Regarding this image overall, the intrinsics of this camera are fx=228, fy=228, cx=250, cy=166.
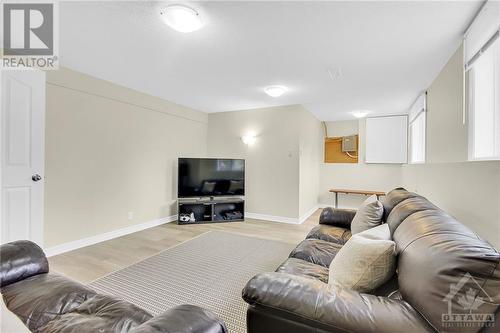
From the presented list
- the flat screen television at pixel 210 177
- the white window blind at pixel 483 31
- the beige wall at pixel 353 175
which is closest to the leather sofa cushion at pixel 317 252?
the white window blind at pixel 483 31

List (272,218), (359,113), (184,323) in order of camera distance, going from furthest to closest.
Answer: (359,113), (272,218), (184,323)

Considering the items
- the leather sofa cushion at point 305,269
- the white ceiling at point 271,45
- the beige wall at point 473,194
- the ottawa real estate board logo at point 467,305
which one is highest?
the white ceiling at point 271,45

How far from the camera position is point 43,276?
1.23 m

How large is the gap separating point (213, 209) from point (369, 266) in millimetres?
3670

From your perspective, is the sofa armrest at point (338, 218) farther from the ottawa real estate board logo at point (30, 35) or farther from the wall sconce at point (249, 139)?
the ottawa real estate board logo at point (30, 35)

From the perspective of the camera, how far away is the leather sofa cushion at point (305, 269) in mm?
1485

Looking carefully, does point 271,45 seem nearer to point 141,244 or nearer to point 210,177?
point 210,177

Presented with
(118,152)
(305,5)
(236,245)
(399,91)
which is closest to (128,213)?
(118,152)

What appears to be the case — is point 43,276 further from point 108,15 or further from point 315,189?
point 315,189

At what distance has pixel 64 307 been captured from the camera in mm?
1048

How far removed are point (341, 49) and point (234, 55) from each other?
112 centimetres

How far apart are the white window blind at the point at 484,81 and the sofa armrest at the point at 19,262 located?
310 cm

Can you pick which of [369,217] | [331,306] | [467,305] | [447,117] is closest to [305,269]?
[331,306]

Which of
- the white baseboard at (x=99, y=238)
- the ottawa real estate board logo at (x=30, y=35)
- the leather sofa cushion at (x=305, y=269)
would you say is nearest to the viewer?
the leather sofa cushion at (x=305, y=269)
